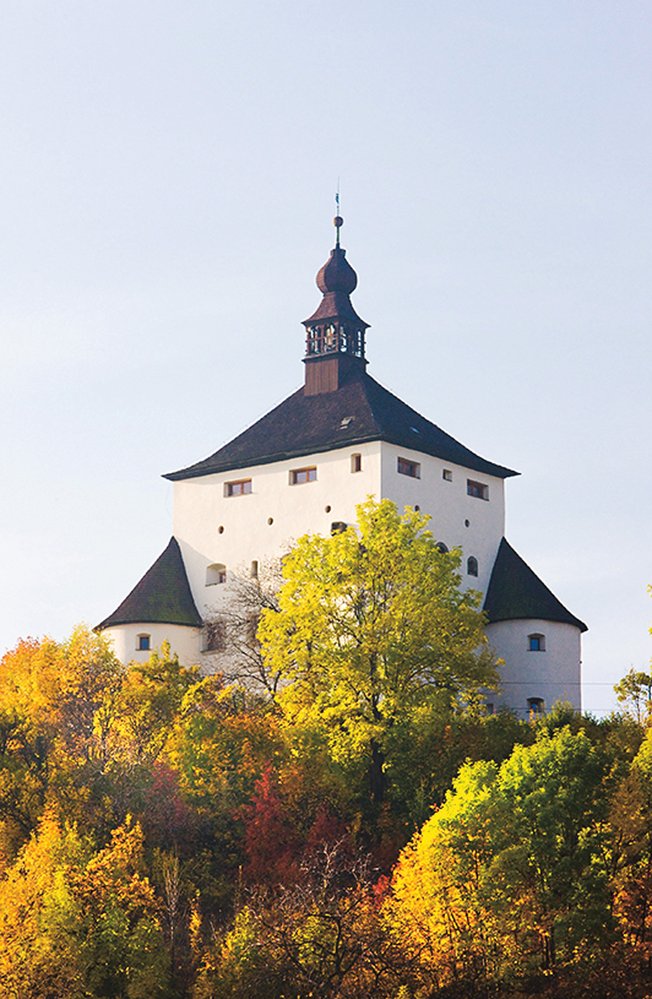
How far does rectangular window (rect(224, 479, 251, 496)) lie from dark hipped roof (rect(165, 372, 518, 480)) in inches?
23.3

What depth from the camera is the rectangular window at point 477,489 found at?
86062mm

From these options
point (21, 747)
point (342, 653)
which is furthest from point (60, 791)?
point (342, 653)

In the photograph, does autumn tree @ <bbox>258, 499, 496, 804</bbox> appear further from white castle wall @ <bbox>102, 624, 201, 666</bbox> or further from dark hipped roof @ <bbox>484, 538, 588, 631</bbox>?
white castle wall @ <bbox>102, 624, 201, 666</bbox>

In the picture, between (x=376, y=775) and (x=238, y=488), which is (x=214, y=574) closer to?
(x=238, y=488)

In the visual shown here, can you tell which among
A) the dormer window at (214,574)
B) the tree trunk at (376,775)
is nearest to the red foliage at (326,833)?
the tree trunk at (376,775)

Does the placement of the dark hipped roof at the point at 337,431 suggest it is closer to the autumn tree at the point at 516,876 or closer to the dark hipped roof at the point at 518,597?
the dark hipped roof at the point at 518,597

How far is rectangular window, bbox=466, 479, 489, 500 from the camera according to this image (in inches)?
3388

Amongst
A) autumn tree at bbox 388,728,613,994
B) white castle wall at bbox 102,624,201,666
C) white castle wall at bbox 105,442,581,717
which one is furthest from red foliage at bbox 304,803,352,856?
white castle wall at bbox 102,624,201,666

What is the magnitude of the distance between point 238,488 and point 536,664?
13048 millimetres

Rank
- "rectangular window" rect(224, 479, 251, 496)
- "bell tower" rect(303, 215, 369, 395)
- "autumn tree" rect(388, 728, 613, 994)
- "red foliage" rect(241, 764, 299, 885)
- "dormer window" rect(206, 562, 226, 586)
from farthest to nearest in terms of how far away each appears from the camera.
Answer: "bell tower" rect(303, 215, 369, 395) → "rectangular window" rect(224, 479, 251, 496) → "dormer window" rect(206, 562, 226, 586) → "red foliage" rect(241, 764, 299, 885) → "autumn tree" rect(388, 728, 613, 994)

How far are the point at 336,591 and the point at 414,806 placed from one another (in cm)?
855

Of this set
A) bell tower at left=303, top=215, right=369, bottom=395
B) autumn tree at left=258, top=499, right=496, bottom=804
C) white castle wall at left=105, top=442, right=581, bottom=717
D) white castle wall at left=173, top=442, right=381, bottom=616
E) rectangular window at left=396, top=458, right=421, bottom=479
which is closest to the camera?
autumn tree at left=258, top=499, right=496, bottom=804

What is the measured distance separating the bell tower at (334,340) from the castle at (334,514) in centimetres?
11

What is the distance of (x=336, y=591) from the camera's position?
235ft
